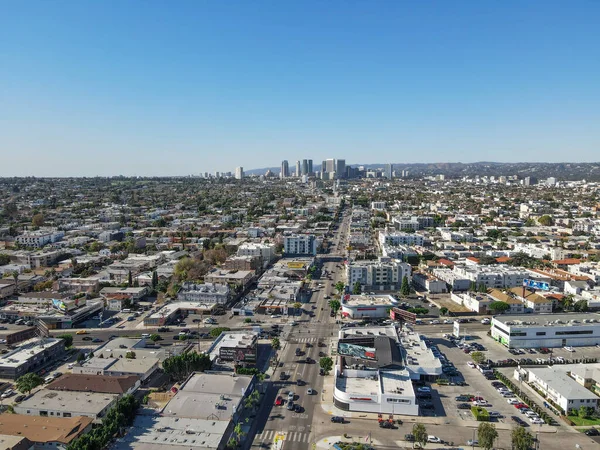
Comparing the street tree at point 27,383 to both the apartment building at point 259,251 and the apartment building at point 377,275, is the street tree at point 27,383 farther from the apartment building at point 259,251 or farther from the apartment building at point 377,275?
the apartment building at point 259,251

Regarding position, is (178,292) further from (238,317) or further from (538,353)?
(538,353)

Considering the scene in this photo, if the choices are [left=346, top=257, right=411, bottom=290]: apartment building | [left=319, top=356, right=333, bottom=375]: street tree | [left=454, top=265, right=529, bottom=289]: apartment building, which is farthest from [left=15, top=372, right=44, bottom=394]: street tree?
[left=454, top=265, right=529, bottom=289]: apartment building

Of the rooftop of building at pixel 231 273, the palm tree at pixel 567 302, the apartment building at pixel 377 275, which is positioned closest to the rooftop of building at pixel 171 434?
the rooftop of building at pixel 231 273

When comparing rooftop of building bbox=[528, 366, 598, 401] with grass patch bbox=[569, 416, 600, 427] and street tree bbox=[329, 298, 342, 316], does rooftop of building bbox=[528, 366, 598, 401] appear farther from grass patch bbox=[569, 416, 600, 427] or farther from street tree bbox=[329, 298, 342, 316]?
street tree bbox=[329, 298, 342, 316]

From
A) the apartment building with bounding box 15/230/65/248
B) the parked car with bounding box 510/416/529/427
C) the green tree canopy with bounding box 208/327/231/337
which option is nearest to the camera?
the parked car with bounding box 510/416/529/427

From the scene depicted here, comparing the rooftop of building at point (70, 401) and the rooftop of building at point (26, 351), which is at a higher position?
the rooftop of building at point (26, 351)

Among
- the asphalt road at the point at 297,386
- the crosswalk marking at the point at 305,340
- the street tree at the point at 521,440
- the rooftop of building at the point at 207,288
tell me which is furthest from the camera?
the rooftop of building at the point at 207,288
